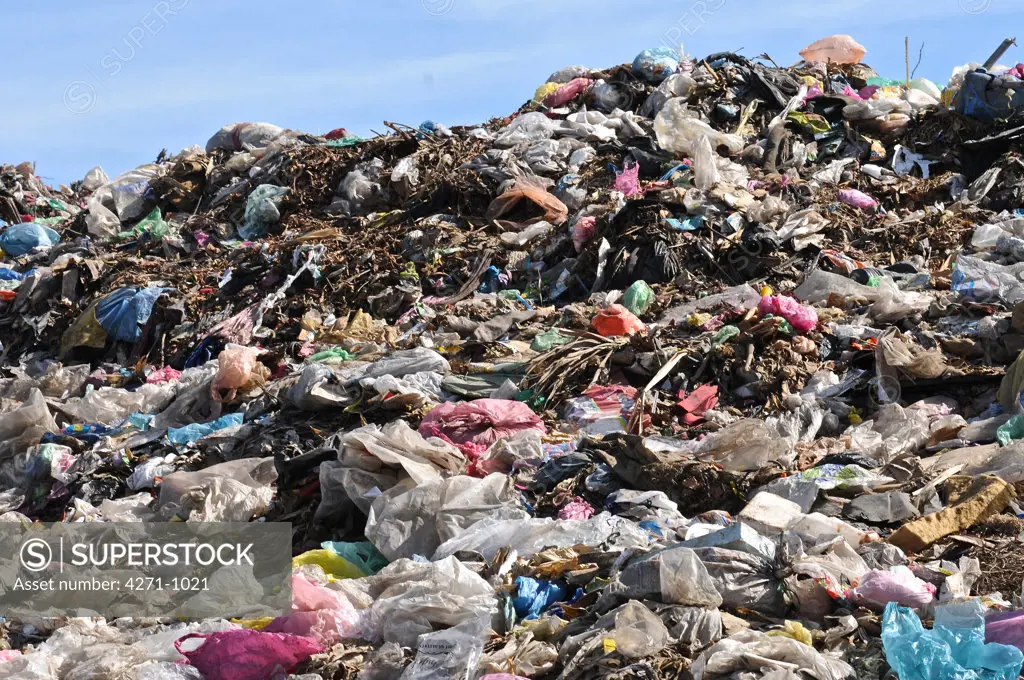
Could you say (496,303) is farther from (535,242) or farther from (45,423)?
(45,423)

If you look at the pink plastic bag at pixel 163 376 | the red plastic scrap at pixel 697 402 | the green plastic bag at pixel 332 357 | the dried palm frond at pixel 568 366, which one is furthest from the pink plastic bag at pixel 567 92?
the red plastic scrap at pixel 697 402

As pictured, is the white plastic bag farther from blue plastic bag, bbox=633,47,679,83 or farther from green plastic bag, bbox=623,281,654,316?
green plastic bag, bbox=623,281,654,316

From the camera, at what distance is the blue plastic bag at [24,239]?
479 inches

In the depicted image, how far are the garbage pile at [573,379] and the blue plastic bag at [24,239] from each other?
0.03 metres

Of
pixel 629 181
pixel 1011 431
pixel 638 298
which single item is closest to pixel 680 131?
pixel 629 181

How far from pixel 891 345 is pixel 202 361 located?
5261mm

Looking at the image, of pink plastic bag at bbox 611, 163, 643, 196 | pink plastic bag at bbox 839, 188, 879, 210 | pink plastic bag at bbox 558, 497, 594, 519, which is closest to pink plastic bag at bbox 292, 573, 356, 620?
pink plastic bag at bbox 558, 497, 594, 519

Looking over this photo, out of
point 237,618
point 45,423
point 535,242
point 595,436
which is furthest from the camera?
point 535,242

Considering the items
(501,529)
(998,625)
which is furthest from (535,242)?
(998,625)

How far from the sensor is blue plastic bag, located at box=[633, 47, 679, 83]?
11844 millimetres

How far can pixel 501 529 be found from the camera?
4.61 meters

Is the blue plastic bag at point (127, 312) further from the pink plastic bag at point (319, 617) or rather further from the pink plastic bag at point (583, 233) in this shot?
the pink plastic bag at point (319, 617)

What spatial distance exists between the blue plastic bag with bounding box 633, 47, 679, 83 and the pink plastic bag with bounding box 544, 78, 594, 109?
592 millimetres

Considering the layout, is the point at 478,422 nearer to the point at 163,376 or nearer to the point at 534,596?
the point at 534,596
